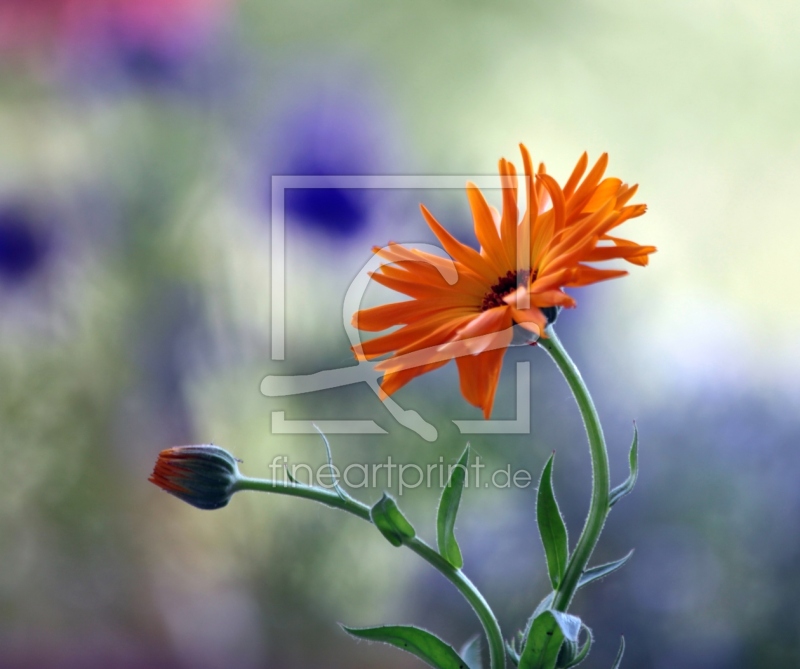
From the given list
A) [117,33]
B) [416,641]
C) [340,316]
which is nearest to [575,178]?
[416,641]

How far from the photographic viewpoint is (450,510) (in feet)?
1.16

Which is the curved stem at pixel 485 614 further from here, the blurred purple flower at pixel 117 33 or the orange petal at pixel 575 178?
the blurred purple flower at pixel 117 33

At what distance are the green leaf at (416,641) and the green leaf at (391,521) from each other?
0.13 feet

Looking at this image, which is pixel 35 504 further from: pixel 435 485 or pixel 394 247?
pixel 394 247

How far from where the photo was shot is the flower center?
39cm

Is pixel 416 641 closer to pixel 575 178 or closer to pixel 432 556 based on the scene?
pixel 432 556

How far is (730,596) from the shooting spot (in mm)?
720

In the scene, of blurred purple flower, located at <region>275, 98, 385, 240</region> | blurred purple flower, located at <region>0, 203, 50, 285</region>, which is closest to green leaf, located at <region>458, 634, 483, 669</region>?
blurred purple flower, located at <region>275, 98, 385, 240</region>

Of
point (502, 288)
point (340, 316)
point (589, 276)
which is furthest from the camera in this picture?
point (340, 316)

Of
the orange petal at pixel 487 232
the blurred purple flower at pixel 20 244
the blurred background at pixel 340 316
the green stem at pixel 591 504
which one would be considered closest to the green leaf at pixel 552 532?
the green stem at pixel 591 504

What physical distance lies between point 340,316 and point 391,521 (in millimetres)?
461

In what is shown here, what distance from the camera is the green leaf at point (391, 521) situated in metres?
0.33

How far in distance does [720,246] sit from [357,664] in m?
0.56

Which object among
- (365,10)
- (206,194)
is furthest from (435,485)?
(365,10)
